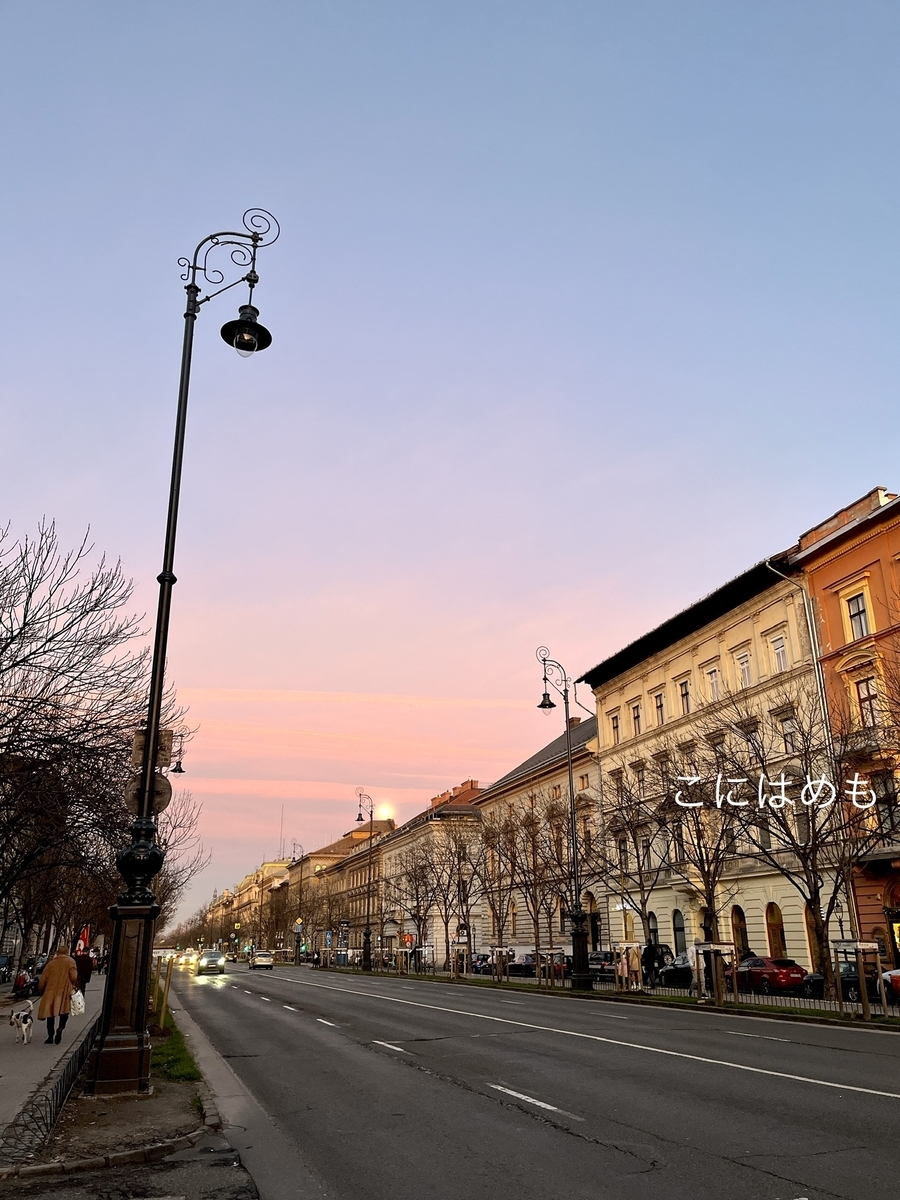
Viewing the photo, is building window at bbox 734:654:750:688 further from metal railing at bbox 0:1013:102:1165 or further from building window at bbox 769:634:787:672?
metal railing at bbox 0:1013:102:1165

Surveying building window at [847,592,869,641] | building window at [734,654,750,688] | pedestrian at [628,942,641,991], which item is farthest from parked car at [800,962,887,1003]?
building window at [734,654,750,688]

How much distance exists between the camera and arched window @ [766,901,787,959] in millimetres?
39281

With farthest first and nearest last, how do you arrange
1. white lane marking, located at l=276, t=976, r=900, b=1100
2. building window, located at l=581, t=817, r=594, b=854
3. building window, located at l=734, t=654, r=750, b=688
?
building window, located at l=581, t=817, r=594, b=854
building window, located at l=734, t=654, r=750, b=688
white lane marking, located at l=276, t=976, r=900, b=1100

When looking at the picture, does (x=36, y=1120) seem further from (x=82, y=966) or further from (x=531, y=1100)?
(x=82, y=966)

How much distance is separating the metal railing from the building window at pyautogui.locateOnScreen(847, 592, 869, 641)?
31.7 metres

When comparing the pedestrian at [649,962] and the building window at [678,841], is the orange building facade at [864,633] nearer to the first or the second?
the building window at [678,841]

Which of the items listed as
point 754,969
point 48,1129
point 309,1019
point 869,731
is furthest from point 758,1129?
point 754,969

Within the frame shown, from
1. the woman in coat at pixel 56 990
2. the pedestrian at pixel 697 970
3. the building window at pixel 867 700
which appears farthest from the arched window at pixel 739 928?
the woman in coat at pixel 56 990

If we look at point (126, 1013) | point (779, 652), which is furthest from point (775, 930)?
point (126, 1013)

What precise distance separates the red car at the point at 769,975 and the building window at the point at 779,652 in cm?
1249

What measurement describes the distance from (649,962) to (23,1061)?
3061 centimetres

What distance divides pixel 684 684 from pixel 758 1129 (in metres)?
40.1

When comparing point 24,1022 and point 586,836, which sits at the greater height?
point 586,836

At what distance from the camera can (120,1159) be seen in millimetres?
7844
